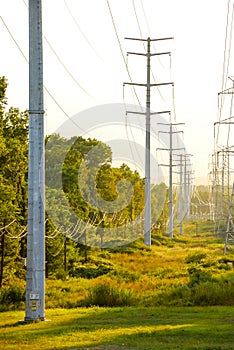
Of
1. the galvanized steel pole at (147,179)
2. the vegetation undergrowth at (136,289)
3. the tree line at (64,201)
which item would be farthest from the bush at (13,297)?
the galvanized steel pole at (147,179)

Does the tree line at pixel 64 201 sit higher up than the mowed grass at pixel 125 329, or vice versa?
the tree line at pixel 64 201

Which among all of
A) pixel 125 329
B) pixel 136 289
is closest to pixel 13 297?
pixel 136 289

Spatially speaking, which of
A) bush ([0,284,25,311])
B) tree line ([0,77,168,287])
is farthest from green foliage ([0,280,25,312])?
tree line ([0,77,168,287])

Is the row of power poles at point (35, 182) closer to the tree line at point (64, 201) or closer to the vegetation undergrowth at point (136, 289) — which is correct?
the tree line at point (64, 201)

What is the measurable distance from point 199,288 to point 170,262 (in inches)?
801

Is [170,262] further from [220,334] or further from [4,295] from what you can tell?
[220,334]

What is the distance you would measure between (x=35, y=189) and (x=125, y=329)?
521 centimetres

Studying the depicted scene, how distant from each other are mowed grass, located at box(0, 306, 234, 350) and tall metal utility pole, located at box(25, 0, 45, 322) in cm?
78

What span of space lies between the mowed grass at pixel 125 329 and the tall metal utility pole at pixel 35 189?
0.78m

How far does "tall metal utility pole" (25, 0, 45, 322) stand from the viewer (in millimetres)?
21500

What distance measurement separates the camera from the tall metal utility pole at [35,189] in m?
21.5

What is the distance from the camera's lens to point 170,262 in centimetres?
4591

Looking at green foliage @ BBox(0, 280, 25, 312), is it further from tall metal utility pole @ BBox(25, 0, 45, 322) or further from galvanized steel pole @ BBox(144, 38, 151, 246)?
galvanized steel pole @ BBox(144, 38, 151, 246)

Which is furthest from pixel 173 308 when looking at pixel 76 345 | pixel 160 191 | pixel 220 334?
pixel 160 191
